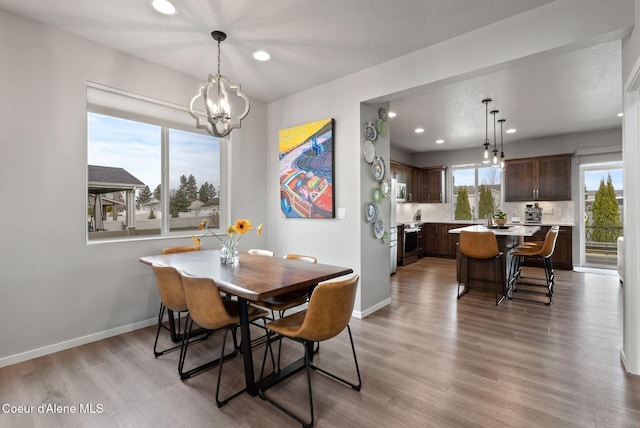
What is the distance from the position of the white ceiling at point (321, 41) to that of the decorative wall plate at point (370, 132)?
0.65 meters

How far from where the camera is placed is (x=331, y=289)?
1.80 m

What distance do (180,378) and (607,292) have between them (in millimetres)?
5712

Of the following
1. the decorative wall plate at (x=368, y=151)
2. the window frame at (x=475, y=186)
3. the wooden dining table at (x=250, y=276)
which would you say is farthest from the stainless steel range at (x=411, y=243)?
the wooden dining table at (x=250, y=276)

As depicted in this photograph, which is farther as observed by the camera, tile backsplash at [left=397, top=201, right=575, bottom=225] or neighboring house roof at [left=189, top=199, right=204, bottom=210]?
tile backsplash at [left=397, top=201, right=575, bottom=225]

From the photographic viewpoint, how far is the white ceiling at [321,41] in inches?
97.0

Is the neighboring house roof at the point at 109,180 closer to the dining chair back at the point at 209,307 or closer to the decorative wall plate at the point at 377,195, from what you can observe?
the dining chair back at the point at 209,307

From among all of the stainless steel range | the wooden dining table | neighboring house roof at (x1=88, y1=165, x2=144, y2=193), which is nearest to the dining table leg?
the wooden dining table

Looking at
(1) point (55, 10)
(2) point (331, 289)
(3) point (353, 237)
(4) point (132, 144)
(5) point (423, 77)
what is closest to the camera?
(2) point (331, 289)

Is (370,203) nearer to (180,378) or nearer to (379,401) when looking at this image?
(379,401)

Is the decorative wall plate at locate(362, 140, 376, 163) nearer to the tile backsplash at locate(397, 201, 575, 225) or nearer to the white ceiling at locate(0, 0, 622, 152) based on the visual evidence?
the white ceiling at locate(0, 0, 622, 152)

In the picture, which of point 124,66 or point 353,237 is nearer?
point 124,66

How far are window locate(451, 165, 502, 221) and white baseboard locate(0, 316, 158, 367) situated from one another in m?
7.31

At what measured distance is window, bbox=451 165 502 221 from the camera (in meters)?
7.59

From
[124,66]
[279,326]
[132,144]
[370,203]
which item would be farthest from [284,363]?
[124,66]
